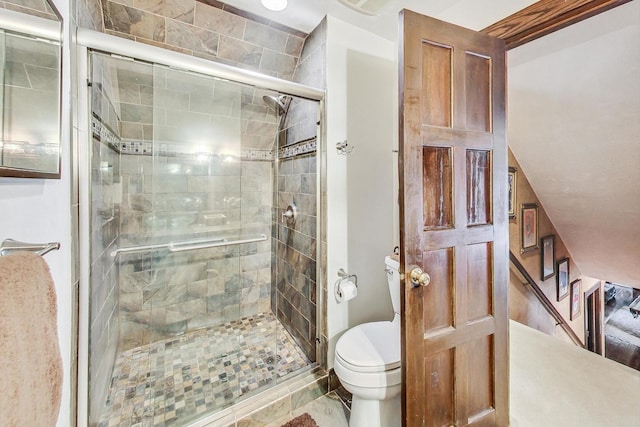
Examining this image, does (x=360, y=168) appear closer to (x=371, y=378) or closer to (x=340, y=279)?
(x=340, y=279)

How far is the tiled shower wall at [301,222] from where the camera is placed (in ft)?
5.96

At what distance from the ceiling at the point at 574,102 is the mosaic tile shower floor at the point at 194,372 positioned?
8.13ft

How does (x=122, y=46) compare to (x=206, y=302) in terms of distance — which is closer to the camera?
(x=122, y=46)

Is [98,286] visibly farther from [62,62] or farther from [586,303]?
[586,303]

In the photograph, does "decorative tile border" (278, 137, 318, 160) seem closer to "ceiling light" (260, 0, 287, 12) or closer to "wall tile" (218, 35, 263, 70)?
"wall tile" (218, 35, 263, 70)

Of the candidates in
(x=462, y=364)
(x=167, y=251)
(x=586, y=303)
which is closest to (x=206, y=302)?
(x=167, y=251)

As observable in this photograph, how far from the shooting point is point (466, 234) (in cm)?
116

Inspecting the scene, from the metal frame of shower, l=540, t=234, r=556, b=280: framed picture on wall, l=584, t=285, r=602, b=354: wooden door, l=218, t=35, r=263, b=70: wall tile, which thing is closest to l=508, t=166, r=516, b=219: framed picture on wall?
l=540, t=234, r=556, b=280: framed picture on wall

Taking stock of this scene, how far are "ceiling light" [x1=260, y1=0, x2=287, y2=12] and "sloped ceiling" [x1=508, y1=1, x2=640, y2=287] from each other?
61.1 inches

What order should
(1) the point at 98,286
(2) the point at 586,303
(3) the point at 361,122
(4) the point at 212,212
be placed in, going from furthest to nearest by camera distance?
(2) the point at 586,303, (4) the point at 212,212, (3) the point at 361,122, (1) the point at 98,286

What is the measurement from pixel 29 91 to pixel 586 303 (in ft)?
19.3

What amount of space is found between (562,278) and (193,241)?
4.41 metres

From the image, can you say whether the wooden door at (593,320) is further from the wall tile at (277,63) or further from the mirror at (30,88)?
the mirror at (30,88)

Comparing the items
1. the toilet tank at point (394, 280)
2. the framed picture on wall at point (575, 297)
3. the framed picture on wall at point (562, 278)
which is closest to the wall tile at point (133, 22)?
the toilet tank at point (394, 280)
